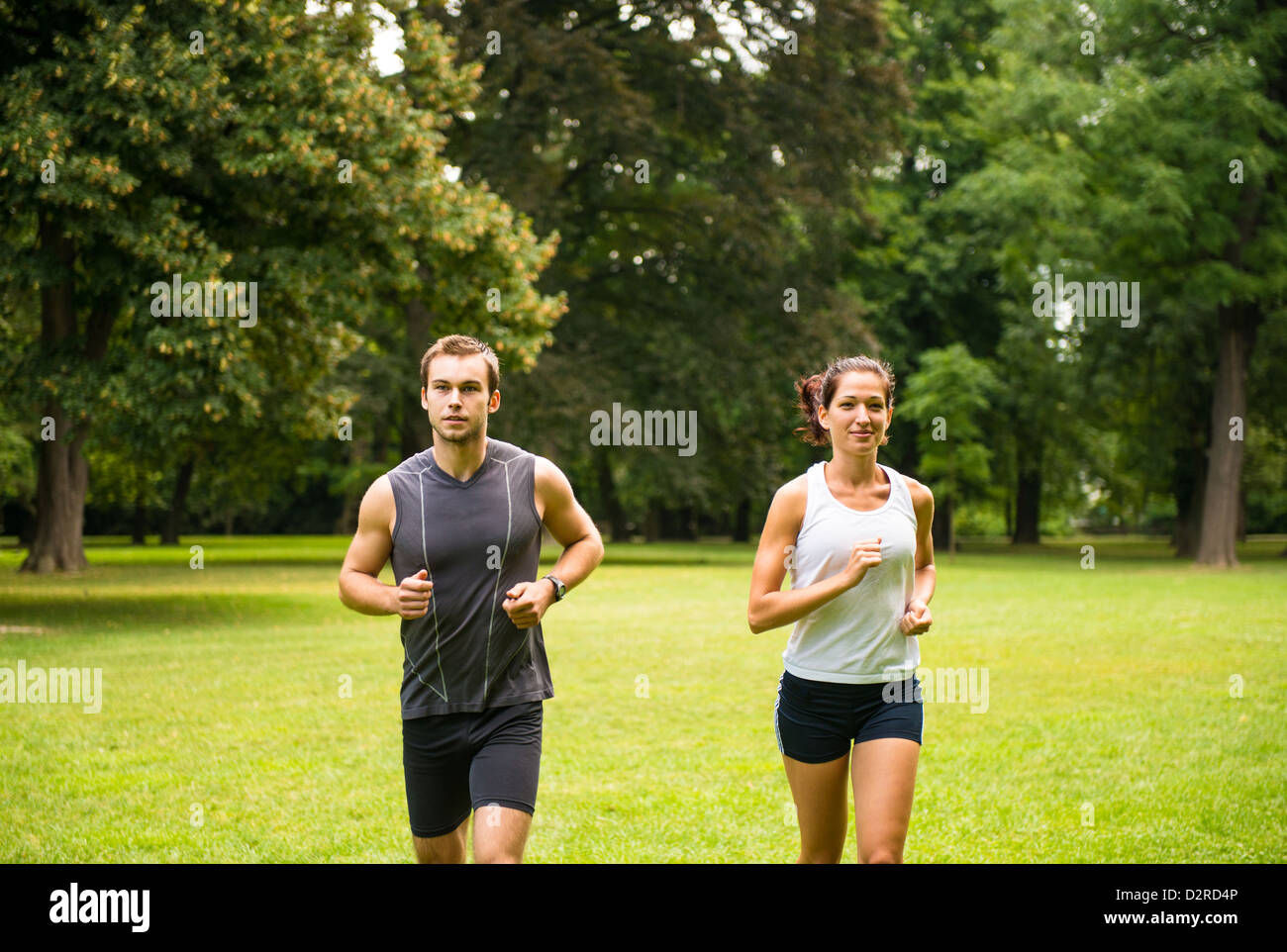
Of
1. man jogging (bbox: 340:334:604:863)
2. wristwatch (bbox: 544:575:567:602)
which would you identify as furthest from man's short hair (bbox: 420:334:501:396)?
wristwatch (bbox: 544:575:567:602)

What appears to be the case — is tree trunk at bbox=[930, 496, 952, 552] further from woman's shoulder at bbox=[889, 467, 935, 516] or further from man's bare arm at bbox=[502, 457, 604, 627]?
man's bare arm at bbox=[502, 457, 604, 627]

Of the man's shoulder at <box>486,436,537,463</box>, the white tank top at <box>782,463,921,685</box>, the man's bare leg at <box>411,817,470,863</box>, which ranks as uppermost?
the man's shoulder at <box>486,436,537,463</box>

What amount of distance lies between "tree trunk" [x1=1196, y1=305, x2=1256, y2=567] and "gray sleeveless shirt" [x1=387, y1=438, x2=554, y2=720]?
30.5 metres

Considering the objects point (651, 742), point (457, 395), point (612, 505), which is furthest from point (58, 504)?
point (612, 505)

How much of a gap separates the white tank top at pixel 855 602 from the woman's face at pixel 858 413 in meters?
0.19

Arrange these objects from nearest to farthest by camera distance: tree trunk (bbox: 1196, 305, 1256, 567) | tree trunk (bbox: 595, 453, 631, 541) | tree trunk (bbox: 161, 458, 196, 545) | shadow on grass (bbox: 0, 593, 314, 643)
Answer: shadow on grass (bbox: 0, 593, 314, 643) < tree trunk (bbox: 1196, 305, 1256, 567) < tree trunk (bbox: 595, 453, 631, 541) < tree trunk (bbox: 161, 458, 196, 545)

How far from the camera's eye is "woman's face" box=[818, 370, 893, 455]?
15.7 feet

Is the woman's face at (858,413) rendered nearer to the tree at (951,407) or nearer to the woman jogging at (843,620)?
the woman jogging at (843,620)

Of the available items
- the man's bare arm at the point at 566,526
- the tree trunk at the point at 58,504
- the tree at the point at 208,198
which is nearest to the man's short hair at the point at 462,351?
the man's bare arm at the point at 566,526

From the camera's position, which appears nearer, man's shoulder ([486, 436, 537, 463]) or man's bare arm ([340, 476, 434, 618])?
man's bare arm ([340, 476, 434, 618])

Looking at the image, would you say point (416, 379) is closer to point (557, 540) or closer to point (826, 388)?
point (826, 388)

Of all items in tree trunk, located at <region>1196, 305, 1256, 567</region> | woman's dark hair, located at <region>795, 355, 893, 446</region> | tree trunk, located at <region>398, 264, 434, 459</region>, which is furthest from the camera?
tree trunk, located at <region>398, 264, 434, 459</region>
